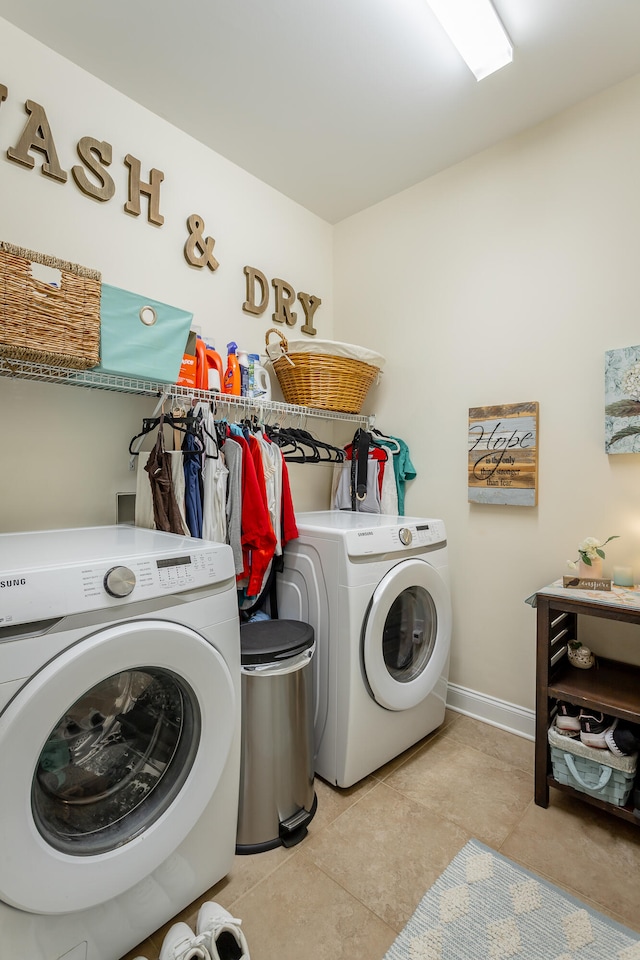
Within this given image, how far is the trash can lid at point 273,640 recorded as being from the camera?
4.86 feet

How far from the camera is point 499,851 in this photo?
1.47m

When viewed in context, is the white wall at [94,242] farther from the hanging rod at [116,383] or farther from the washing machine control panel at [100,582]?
the washing machine control panel at [100,582]

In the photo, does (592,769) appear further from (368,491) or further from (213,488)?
(213,488)

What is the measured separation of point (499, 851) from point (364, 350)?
204cm

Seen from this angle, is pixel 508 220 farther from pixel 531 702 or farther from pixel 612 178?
pixel 531 702

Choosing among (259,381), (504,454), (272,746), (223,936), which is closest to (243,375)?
(259,381)

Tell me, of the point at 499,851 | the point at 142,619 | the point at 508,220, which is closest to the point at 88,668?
the point at 142,619

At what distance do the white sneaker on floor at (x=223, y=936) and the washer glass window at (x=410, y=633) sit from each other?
0.96m

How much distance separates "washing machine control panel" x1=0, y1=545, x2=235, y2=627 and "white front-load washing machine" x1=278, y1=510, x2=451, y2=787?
2.05 feet

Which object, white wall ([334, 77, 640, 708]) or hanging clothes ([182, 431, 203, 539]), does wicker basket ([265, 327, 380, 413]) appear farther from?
hanging clothes ([182, 431, 203, 539])

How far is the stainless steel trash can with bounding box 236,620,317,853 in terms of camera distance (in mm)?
1479

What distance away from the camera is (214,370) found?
1.96m

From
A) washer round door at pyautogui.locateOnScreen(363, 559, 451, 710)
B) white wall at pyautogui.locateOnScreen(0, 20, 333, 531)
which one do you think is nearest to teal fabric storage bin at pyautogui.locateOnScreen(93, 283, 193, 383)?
white wall at pyautogui.locateOnScreen(0, 20, 333, 531)

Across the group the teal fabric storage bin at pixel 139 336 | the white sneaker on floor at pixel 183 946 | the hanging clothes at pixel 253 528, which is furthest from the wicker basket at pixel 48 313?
the white sneaker on floor at pixel 183 946
